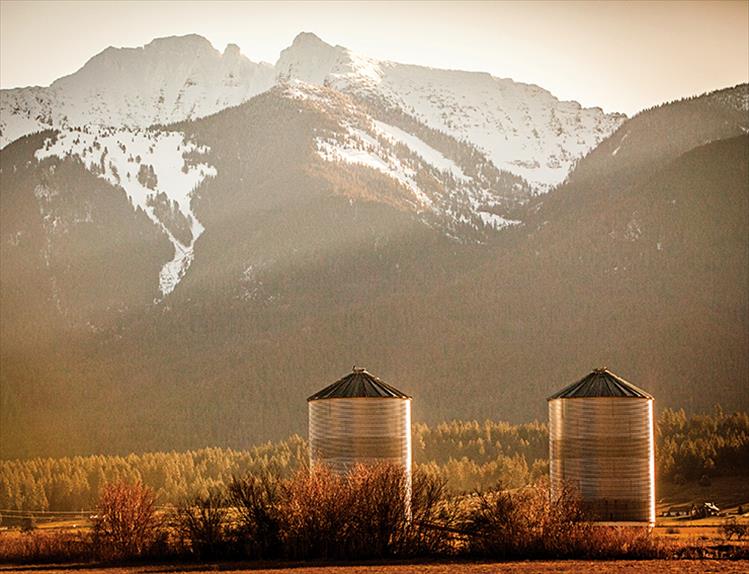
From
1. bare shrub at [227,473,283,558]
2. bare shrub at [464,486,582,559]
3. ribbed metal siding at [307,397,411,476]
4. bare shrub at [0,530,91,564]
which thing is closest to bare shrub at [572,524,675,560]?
bare shrub at [464,486,582,559]

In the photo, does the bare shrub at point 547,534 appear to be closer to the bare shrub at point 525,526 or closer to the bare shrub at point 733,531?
the bare shrub at point 525,526

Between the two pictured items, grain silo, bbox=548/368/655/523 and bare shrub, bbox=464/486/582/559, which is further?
grain silo, bbox=548/368/655/523

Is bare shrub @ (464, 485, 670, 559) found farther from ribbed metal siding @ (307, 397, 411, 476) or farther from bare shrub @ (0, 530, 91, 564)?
bare shrub @ (0, 530, 91, 564)

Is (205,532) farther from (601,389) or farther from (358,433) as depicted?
(601,389)

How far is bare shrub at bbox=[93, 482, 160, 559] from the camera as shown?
3947 inches

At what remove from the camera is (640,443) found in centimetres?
9594

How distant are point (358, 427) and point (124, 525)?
19.4 m

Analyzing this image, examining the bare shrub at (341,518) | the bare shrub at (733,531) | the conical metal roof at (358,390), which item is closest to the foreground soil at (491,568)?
the bare shrub at (341,518)

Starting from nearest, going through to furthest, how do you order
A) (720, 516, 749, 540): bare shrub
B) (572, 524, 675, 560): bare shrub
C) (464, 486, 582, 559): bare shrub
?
(572, 524, 675, 560): bare shrub
(464, 486, 582, 559): bare shrub
(720, 516, 749, 540): bare shrub

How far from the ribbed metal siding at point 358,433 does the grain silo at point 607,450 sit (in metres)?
11.0

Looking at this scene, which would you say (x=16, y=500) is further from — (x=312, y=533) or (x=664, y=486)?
(x=312, y=533)

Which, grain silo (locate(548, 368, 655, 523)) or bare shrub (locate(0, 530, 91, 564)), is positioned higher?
grain silo (locate(548, 368, 655, 523))

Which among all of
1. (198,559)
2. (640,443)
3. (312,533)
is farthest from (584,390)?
(198,559)

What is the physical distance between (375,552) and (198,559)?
11614mm
